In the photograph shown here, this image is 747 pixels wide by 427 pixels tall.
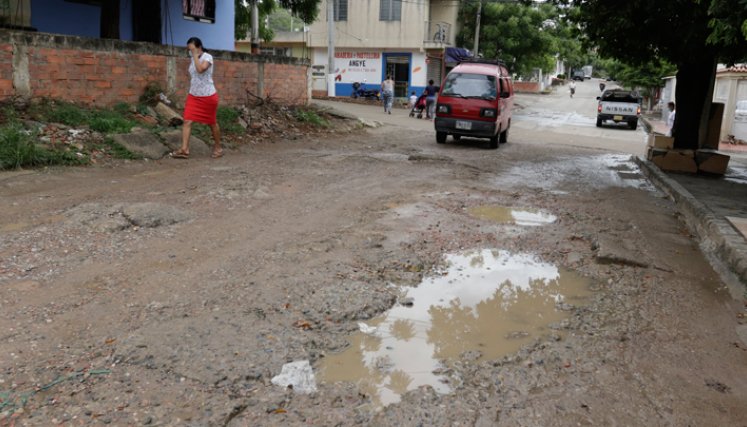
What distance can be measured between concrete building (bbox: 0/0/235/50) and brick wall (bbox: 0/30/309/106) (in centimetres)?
170

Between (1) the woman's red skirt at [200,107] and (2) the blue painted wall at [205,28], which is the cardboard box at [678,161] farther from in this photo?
(2) the blue painted wall at [205,28]

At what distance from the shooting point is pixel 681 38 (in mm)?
9672

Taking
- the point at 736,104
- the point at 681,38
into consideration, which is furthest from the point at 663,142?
the point at 736,104

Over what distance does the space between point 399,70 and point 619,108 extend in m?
12.7

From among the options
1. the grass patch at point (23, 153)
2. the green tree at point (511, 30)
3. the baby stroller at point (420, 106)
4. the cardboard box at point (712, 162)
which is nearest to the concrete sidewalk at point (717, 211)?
the cardboard box at point (712, 162)

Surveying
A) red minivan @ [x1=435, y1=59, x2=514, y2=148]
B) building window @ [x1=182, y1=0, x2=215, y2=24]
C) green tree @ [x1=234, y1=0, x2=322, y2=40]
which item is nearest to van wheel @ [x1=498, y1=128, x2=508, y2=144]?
red minivan @ [x1=435, y1=59, x2=514, y2=148]

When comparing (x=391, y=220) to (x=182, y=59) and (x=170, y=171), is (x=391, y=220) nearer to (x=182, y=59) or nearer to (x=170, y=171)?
(x=170, y=171)

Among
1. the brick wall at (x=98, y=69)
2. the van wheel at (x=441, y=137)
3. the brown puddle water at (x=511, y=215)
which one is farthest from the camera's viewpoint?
the van wheel at (x=441, y=137)

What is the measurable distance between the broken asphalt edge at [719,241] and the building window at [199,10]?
42.8ft

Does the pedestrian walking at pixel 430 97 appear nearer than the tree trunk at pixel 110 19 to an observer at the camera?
No

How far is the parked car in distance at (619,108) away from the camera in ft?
85.8

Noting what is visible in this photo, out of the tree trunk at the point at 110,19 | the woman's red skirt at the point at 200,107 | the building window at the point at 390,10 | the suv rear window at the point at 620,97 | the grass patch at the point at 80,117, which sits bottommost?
the grass patch at the point at 80,117

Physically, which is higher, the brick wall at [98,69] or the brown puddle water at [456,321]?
the brick wall at [98,69]

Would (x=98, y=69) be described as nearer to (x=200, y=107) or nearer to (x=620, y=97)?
(x=200, y=107)
